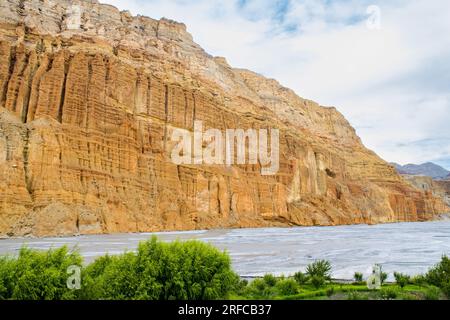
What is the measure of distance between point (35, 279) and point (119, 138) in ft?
258

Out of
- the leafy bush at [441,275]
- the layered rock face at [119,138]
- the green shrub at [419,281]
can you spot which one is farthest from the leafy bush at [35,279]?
the layered rock face at [119,138]

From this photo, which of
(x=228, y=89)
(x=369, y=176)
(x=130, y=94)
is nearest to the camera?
(x=130, y=94)

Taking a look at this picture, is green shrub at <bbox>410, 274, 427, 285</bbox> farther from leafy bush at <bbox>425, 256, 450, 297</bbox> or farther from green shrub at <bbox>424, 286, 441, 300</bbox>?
green shrub at <bbox>424, 286, 441, 300</bbox>

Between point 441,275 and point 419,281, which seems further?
point 419,281

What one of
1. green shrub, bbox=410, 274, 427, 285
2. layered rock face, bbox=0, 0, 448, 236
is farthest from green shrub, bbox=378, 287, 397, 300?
layered rock face, bbox=0, 0, 448, 236

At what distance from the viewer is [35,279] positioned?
1032 centimetres

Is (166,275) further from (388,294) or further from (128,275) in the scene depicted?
(388,294)

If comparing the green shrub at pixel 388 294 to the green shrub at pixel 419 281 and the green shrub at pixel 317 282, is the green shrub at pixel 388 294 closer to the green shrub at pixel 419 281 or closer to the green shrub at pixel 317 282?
the green shrub at pixel 317 282

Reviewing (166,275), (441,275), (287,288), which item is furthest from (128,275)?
(441,275)

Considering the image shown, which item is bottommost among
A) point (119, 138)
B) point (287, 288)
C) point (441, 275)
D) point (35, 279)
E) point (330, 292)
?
point (330, 292)
